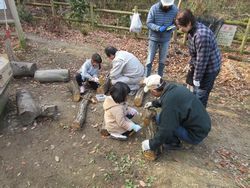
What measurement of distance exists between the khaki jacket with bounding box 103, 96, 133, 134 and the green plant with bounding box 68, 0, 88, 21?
7.81m

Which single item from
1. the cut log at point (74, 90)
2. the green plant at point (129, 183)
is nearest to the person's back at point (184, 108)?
the green plant at point (129, 183)

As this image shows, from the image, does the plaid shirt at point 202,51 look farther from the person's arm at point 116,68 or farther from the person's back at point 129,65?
the person's arm at point 116,68

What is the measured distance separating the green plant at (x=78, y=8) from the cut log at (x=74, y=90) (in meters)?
5.92

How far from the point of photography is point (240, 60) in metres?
8.18

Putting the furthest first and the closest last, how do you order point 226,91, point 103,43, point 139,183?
point 103,43 < point 226,91 < point 139,183

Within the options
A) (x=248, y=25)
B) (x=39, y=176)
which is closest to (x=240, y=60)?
(x=248, y=25)

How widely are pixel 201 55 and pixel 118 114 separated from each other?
1.65 m

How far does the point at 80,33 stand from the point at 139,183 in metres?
8.02

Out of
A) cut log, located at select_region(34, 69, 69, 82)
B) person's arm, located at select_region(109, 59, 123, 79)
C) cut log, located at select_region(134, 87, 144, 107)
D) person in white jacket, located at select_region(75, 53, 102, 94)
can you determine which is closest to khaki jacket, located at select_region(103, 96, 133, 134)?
cut log, located at select_region(134, 87, 144, 107)

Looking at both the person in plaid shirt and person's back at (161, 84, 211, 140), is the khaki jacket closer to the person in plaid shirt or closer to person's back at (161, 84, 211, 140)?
person's back at (161, 84, 211, 140)

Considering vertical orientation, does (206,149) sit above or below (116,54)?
below

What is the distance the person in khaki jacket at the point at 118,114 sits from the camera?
3992 mm

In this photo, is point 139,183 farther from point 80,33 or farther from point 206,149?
point 80,33

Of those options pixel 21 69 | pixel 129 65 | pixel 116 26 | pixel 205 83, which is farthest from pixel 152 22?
pixel 116 26
